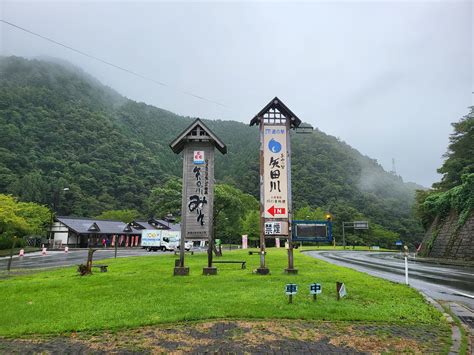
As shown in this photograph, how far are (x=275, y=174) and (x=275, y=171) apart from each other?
0.15 metres

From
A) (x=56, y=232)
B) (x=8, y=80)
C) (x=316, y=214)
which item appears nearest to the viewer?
(x=56, y=232)

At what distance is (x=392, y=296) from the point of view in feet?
31.6

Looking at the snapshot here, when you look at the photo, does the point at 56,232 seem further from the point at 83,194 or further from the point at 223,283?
the point at 223,283

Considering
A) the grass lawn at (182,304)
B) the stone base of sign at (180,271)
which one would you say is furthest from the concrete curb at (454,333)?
the stone base of sign at (180,271)

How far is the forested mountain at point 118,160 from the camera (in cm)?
7569

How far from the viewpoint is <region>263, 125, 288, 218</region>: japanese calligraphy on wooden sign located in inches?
598

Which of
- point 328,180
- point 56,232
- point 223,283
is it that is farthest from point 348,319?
point 328,180

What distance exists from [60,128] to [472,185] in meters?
92.0

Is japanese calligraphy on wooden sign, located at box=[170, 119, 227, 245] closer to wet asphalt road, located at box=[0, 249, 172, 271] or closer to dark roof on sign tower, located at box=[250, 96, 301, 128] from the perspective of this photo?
dark roof on sign tower, located at box=[250, 96, 301, 128]

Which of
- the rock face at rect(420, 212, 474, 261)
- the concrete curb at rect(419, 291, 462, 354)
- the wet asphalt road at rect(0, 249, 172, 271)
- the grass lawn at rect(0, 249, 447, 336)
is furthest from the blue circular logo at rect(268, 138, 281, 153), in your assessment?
the rock face at rect(420, 212, 474, 261)

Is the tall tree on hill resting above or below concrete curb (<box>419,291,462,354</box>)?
above

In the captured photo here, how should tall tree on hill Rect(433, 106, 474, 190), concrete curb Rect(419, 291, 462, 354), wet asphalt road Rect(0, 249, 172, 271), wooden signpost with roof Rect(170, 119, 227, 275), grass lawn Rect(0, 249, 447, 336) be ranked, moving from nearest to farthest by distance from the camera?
concrete curb Rect(419, 291, 462, 354) < grass lawn Rect(0, 249, 447, 336) < wooden signpost with roof Rect(170, 119, 227, 275) < wet asphalt road Rect(0, 249, 172, 271) < tall tree on hill Rect(433, 106, 474, 190)

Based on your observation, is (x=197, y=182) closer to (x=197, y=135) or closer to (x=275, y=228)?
(x=197, y=135)

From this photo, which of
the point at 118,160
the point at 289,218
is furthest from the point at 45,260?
the point at 118,160
